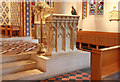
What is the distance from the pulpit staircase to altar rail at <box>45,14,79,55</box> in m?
0.56

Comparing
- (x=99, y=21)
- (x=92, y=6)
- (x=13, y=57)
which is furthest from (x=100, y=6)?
(x=13, y=57)

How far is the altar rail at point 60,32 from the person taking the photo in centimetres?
368

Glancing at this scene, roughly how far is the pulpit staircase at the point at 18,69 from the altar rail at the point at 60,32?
56 centimetres

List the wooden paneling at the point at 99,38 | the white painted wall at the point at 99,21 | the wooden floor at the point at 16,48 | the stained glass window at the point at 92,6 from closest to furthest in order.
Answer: the wooden floor at the point at 16,48, the wooden paneling at the point at 99,38, the white painted wall at the point at 99,21, the stained glass window at the point at 92,6

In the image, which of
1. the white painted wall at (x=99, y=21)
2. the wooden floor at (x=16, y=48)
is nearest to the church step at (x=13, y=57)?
the wooden floor at (x=16, y=48)

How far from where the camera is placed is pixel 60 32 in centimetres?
391

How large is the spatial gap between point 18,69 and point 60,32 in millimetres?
1415

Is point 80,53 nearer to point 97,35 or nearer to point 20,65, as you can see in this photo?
point 20,65

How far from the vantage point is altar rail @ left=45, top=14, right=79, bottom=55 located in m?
3.68

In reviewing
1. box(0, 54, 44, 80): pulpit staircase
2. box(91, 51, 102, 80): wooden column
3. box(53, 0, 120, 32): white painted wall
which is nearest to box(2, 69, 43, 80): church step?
box(0, 54, 44, 80): pulpit staircase

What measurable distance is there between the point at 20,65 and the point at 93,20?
8.53 meters

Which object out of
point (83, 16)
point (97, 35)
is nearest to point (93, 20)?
point (83, 16)

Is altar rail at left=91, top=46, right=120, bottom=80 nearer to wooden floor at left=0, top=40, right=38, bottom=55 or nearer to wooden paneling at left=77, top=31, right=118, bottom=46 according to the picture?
wooden floor at left=0, top=40, right=38, bottom=55

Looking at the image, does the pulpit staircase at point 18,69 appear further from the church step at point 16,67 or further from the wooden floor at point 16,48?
the wooden floor at point 16,48
